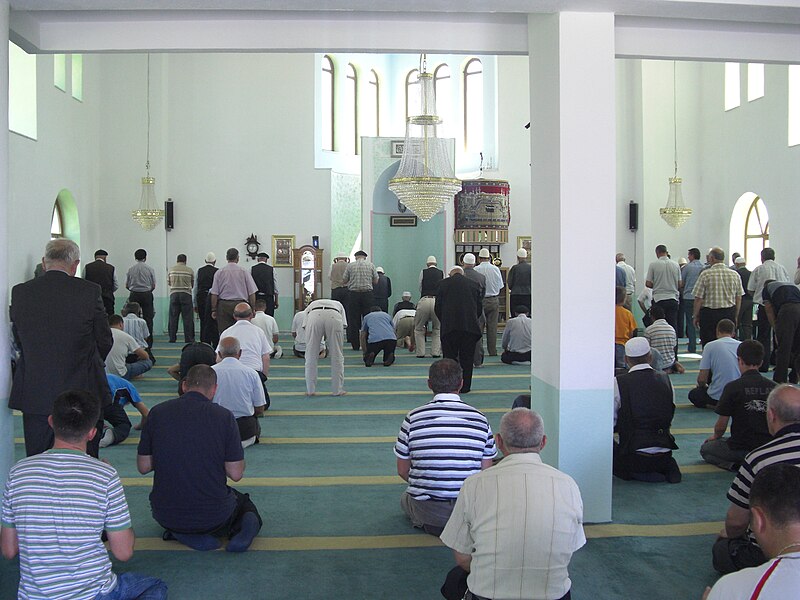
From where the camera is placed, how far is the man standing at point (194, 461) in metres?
3.77

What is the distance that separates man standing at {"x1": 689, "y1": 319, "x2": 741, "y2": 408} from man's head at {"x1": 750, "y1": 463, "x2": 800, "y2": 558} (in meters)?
5.07

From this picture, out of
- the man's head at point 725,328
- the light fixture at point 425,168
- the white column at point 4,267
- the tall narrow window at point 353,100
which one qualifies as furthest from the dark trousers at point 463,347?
the tall narrow window at point 353,100

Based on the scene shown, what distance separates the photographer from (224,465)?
3830mm

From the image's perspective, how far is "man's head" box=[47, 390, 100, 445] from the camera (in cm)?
280

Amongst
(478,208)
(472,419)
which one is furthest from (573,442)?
(478,208)

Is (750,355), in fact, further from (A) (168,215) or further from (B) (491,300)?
(A) (168,215)

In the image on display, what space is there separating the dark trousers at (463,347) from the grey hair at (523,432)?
553cm

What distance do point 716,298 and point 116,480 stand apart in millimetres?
7724

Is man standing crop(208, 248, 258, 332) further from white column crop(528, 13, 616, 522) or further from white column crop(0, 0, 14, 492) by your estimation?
white column crop(528, 13, 616, 522)

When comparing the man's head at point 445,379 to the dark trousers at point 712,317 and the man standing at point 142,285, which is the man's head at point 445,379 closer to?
the dark trousers at point 712,317

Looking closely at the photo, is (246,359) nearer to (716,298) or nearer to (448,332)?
(448,332)

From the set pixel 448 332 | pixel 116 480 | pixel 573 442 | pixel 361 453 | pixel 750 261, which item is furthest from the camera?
pixel 750 261

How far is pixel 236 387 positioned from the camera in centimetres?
576

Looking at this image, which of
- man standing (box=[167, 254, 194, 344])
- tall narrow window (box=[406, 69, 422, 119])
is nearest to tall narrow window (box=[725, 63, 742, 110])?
tall narrow window (box=[406, 69, 422, 119])
